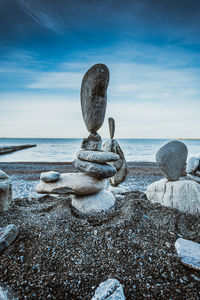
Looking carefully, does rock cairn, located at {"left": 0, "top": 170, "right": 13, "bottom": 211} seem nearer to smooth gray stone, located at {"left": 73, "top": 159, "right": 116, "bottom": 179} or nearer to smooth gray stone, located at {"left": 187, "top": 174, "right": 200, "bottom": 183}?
smooth gray stone, located at {"left": 73, "top": 159, "right": 116, "bottom": 179}

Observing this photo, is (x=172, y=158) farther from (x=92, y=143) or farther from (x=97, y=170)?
(x=92, y=143)

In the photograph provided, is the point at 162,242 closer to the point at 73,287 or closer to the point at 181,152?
the point at 73,287

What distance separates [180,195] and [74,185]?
2375 millimetres

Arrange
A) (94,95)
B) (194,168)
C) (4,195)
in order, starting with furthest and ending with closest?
1. (194,168)
2. (94,95)
3. (4,195)

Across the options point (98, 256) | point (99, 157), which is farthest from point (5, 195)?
point (98, 256)

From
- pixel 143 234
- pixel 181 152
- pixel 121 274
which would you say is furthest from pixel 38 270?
pixel 181 152

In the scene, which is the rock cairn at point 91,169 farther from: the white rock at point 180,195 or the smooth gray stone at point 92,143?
the white rock at point 180,195

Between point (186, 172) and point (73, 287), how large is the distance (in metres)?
4.55

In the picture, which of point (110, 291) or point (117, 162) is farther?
point (117, 162)

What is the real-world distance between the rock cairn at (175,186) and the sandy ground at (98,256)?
0.38m

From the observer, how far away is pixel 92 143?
14.9ft

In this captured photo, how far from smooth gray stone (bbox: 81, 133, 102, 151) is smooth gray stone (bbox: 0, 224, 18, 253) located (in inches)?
92.5

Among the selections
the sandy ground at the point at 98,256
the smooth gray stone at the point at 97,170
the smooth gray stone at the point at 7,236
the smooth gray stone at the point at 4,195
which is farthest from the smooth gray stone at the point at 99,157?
the smooth gray stone at the point at 7,236

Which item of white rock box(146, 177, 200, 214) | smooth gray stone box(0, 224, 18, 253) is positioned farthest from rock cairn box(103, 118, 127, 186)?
smooth gray stone box(0, 224, 18, 253)
